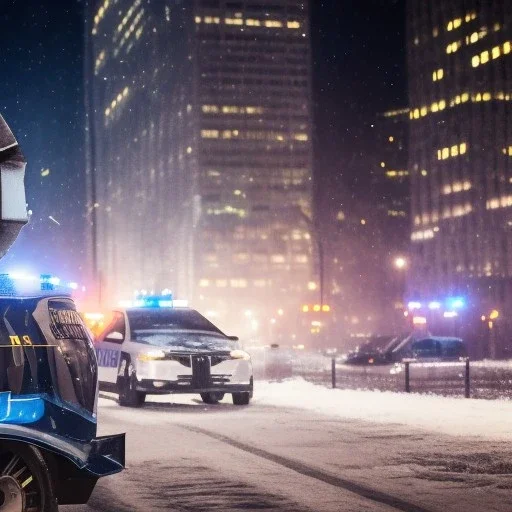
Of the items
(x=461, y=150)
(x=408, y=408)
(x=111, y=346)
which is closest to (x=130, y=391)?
(x=111, y=346)

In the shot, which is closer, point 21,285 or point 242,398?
point 21,285

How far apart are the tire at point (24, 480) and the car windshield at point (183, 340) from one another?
13.5m

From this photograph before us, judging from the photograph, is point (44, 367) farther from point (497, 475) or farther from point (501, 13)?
point (501, 13)

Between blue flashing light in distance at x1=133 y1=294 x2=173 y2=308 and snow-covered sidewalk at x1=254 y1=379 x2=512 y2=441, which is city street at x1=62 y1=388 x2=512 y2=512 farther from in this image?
blue flashing light in distance at x1=133 y1=294 x2=173 y2=308

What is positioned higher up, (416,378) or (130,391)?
(130,391)

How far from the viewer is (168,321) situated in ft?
70.0

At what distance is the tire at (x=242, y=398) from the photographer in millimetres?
20125

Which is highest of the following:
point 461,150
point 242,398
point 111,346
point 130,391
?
point 461,150

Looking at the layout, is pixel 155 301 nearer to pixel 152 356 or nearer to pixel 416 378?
pixel 152 356

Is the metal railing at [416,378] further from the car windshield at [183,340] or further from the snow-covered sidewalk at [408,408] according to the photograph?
the car windshield at [183,340]

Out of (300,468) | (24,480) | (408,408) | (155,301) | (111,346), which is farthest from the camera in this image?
(155,301)

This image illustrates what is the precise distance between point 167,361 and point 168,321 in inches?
82.0

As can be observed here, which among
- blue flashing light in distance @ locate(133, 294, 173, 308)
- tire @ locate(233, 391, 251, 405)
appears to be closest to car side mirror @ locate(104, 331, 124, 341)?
blue flashing light in distance @ locate(133, 294, 173, 308)

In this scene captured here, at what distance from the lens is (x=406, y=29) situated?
134 metres
